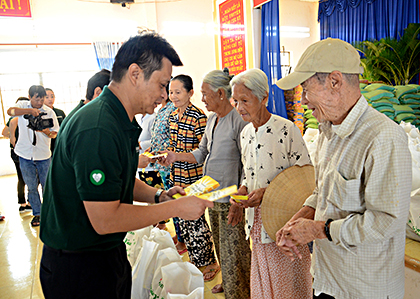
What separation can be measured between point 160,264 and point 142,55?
4.56ft

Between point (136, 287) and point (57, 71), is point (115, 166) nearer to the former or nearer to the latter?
point (136, 287)

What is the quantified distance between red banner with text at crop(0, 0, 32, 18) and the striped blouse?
6.54m

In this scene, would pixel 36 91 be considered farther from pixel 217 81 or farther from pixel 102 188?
pixel 102 188

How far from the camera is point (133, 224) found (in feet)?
3.50

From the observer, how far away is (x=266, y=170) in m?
1.88

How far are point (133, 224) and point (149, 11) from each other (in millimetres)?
8186

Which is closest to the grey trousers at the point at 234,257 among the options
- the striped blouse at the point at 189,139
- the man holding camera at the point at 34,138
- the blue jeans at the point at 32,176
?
the striped blouse at the point at 189,139

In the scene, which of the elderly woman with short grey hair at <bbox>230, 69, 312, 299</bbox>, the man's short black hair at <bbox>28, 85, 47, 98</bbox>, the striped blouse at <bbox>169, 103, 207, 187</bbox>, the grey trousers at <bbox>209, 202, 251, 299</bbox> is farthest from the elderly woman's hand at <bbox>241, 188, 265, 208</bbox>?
the man's short black hair at <bbox>28, 85, 47, 98</bbox>

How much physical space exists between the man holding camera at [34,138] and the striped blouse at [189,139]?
249cm

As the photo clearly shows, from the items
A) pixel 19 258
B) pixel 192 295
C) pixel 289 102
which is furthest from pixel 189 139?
pixel 289 102

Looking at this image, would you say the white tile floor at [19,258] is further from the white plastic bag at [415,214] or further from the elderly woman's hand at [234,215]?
the white plastic bag at [415,214]

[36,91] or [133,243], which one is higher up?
[36,91]

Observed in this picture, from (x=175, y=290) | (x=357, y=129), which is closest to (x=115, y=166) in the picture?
(x=357, y=129)

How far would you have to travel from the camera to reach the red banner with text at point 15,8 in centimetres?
713
